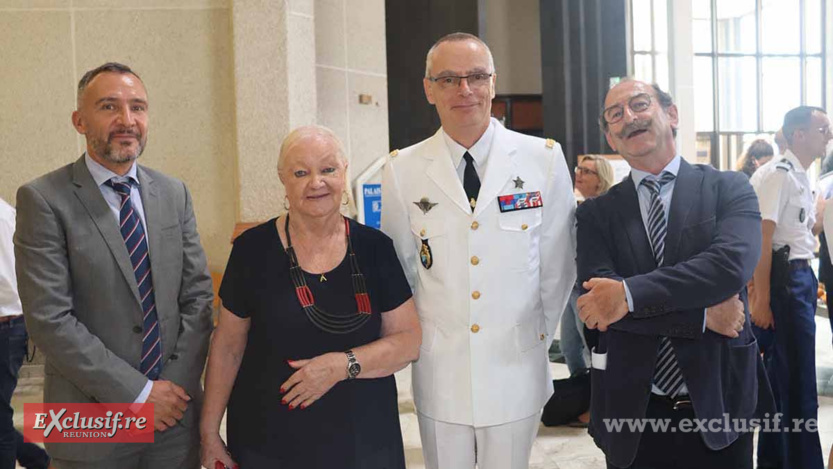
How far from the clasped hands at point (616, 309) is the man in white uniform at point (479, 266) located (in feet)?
0.96

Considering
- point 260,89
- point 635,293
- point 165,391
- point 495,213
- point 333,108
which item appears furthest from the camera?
point 333,108

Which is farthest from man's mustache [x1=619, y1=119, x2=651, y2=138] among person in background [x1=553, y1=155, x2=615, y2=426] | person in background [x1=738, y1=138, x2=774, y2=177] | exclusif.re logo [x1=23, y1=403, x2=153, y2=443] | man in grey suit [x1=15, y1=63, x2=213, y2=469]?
person in background [x1=738, y1=138, x2=774, y2=177]

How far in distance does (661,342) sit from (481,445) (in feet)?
2.09

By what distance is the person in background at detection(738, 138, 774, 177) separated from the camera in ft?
19.3

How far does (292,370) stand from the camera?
6.73 feet

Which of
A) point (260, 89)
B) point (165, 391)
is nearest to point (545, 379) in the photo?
point (165, 391)

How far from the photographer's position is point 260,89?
15.8ft

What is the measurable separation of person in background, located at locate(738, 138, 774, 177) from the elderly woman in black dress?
464 centimetres

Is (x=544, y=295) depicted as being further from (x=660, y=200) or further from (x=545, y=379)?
(x=660, y=200)

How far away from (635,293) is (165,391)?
1306 millimetres

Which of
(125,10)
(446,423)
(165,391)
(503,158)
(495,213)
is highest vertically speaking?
(125,10)

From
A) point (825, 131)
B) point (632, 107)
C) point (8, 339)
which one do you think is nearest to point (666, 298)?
point (632, 107)

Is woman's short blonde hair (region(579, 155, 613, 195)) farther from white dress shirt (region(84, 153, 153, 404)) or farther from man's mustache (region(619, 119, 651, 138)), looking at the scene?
white dress shirt (region(84, 153, 153, 404))

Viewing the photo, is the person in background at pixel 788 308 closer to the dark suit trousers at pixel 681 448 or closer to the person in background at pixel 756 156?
the dark suit trousers at pixel 681 448
